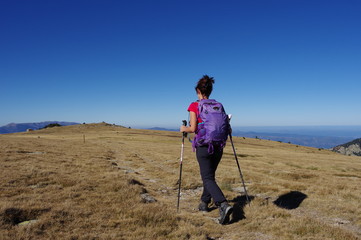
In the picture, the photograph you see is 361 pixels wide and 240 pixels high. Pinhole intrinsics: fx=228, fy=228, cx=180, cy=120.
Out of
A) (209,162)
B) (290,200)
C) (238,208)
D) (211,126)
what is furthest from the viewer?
(290,200)

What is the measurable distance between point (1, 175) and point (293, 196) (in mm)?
12494

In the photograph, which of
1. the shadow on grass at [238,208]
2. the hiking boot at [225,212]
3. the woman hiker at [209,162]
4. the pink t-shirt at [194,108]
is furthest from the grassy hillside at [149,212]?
the pink t-shirt at [194,108]

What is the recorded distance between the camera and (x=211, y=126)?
6.38 metres

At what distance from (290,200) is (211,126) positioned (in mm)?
5593

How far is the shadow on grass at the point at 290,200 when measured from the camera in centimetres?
864

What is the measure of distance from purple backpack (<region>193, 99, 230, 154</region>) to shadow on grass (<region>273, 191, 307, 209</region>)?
4264 millimetres

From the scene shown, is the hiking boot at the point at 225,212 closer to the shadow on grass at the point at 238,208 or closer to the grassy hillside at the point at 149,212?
the grassy hillside at the point at 149,212

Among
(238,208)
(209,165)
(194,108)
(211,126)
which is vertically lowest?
Result: (238,208)

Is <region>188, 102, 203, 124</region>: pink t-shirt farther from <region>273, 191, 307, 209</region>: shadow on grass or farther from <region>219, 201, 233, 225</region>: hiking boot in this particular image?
<region>273, 191, 307, 209</region>: shadow on grass

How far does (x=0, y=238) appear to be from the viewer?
4387 millimetres

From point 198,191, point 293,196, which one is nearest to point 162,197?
point 198,191

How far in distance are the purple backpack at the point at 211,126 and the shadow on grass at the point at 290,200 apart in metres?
4.26

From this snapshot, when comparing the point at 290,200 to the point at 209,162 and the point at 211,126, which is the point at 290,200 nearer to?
the point at 209,162

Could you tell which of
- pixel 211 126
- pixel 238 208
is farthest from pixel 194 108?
pixel 238 208
